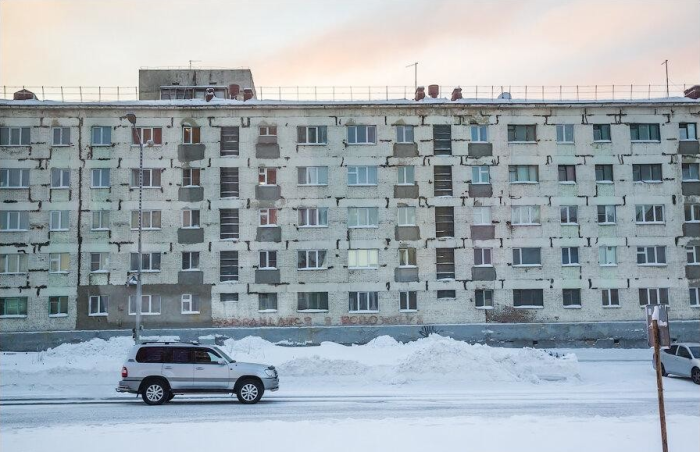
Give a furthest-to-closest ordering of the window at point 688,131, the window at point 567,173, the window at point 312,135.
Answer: the window at point 688,131
the window at point 567,173
the window at point 312,135

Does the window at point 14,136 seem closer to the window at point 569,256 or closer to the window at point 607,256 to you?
the window at point 569,256

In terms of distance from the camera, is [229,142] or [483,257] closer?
[483,257]

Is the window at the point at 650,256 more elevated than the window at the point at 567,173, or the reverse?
the window at the point at 567,173

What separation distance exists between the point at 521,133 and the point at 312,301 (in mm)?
18188

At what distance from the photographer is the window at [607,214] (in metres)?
43.5

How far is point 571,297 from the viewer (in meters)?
43.0

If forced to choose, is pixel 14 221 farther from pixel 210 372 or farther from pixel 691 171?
pixel 691 171

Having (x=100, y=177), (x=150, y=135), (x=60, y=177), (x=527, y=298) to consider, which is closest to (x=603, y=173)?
(x=527, y=298)

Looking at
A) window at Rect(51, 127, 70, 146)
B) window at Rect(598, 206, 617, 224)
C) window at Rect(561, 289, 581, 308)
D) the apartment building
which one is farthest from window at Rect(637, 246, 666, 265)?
window at Rect(51, 127, 70, 146)

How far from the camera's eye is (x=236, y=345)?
39.3 m

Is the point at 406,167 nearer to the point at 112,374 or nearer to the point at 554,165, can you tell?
the point at 554,165

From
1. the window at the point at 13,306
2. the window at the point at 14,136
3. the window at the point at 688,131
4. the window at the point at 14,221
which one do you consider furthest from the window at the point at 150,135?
the window at the point at 688,131

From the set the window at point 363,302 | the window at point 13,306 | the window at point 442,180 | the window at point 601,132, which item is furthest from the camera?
the window at point 601,132

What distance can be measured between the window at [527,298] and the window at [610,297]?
162 inches
